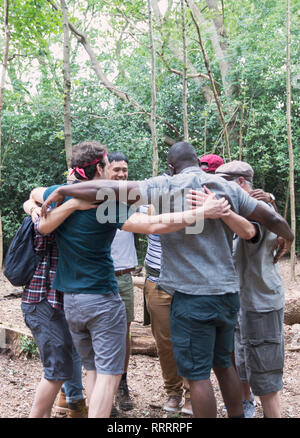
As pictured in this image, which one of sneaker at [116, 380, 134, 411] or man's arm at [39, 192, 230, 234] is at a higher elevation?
man's arm at [39, 192, 230, 234]

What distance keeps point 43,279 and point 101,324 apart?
0.56m

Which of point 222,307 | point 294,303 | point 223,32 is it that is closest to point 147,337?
point 294,303

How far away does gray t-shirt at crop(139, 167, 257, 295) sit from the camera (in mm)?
2635

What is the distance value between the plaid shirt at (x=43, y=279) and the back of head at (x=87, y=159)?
17.6 inches

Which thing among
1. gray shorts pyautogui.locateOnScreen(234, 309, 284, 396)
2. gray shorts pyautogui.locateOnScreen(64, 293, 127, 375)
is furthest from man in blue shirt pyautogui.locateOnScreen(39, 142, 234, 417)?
gray shorts pyautogui.locateOnScreen(234, 309, 284, 396)

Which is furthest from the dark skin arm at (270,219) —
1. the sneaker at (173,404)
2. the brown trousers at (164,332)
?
the sneaker at (173,404)

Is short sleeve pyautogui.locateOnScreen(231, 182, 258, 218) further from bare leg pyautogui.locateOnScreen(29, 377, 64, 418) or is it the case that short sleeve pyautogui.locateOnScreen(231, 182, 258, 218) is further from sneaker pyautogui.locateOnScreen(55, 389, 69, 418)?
sneaker pyautogui.locateOnScreen(55, 389, 69, 418)

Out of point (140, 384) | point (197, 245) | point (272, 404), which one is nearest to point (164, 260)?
point (197, 245)

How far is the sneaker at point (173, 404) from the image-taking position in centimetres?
374

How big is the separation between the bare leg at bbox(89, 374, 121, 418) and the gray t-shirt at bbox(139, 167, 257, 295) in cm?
65

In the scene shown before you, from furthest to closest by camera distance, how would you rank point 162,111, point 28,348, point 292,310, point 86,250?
point 162,111 → point 292,310 → point 28,348 → point 86,250

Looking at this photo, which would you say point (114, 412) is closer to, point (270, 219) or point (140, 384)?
point (140, 384)

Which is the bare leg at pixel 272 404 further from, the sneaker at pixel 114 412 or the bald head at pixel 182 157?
the bald head at pixel 182 157

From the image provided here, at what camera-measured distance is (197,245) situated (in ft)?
8.69
